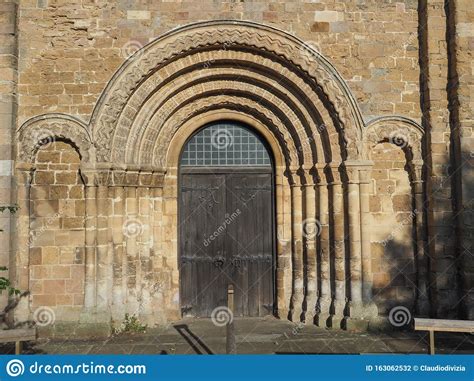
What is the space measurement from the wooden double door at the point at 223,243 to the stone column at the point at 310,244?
0.76 meters

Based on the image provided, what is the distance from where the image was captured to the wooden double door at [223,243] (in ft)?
28.2

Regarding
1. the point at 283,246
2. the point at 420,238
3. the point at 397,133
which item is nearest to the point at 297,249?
the point at 283,246

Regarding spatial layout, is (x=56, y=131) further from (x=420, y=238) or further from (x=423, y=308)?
(x=423, y=308)

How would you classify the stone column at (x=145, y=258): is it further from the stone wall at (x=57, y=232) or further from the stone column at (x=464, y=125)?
the stone column at (x=464, y=125)

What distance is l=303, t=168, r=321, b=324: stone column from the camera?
8.06m

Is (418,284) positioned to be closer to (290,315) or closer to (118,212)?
(290,315)

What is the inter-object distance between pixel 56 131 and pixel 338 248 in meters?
5.33

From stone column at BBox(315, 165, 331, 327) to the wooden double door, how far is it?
1048mm

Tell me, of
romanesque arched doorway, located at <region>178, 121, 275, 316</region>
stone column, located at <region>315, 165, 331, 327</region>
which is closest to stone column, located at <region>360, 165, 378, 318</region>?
stone column, located at <region>315, 165, 331, 327</region>

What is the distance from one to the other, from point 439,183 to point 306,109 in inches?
105

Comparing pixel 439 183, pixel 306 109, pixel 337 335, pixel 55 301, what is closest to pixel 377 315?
pixel 337 335

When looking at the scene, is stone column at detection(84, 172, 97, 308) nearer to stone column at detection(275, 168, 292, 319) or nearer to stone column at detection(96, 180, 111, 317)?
stone column at detection(96, 180, 111, 317)

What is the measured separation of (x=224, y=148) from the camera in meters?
8.91

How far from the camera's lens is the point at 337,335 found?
731cm
